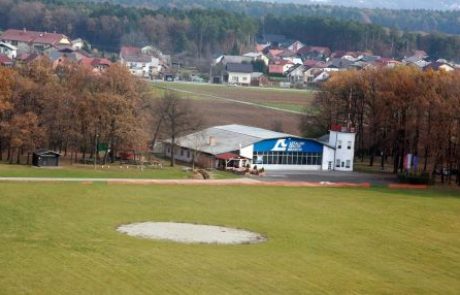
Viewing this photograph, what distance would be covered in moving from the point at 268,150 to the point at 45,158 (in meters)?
15.4

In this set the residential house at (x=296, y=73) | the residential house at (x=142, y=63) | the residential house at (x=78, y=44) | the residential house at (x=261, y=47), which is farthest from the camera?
the residential house at (x=261, y=47)

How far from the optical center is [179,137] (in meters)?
61.2

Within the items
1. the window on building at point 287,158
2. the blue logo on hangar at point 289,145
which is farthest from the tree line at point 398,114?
the window on building at point 287,158

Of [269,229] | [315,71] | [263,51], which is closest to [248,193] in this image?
[269,229]

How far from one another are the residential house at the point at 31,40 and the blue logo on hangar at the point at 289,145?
2855 inches

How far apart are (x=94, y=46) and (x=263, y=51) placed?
111 ft

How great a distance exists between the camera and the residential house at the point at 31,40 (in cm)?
12425

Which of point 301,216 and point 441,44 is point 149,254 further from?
point 441,44

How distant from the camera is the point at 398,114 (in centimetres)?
6009

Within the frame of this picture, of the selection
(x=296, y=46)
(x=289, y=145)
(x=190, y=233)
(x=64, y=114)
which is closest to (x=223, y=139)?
(x=289, y=145)

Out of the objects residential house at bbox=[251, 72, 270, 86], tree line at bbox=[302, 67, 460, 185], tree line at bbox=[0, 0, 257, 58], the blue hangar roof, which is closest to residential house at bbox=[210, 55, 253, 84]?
residential house at bbox=[251, 72, 270, 86]

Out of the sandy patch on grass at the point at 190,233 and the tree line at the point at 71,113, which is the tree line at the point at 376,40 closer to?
the tree line at the point at 71,113

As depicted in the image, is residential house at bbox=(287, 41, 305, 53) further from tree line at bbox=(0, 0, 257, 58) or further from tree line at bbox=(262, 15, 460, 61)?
tree line at bbox=(0, 0, 257, 58)

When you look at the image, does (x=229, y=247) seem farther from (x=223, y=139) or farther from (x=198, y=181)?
(x=223, y=139)
